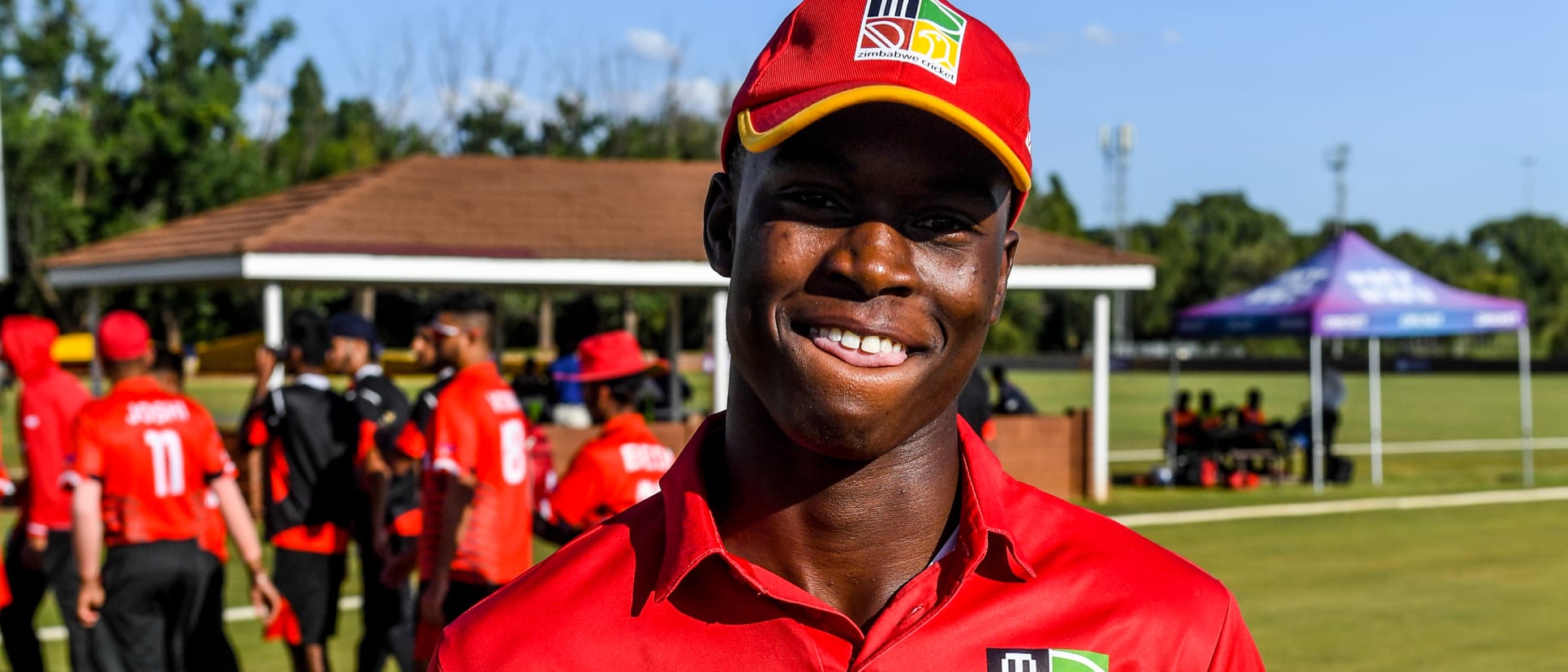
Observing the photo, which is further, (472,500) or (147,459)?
(147,459)

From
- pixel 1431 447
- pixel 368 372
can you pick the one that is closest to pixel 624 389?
pixel 368 372

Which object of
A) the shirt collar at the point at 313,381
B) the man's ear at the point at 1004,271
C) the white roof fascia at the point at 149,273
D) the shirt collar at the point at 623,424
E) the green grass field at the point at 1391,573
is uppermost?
the white roof fascia at the point at 149,273

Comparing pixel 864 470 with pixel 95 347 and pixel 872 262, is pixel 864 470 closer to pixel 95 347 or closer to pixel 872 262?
pixel 872 262

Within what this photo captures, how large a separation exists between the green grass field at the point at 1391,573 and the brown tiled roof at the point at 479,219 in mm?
3969

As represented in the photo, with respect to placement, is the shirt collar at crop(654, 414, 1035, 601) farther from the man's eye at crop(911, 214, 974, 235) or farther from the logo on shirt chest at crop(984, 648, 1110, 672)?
the man's eye at crop(911, 214, 974, 235)

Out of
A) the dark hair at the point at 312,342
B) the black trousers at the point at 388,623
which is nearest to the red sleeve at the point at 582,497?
the black trousers at the point at 388,623

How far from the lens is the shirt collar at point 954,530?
168 centimetres

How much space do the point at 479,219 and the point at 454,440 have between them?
1152cm

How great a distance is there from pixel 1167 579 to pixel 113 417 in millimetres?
5922

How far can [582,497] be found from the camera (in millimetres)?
6309

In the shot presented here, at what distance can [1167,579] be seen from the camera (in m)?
1.74

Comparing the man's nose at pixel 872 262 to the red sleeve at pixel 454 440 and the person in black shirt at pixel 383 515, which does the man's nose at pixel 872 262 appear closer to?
the red sleeve at pixel 454 440

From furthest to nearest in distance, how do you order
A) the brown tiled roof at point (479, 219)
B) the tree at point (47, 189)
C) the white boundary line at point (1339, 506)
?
the tree at point (47, 189)
the brown tiled roof at point (479, 219)
the white boundary line at point (1339, 506)

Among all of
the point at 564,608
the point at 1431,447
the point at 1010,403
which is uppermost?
the point at 564,608
